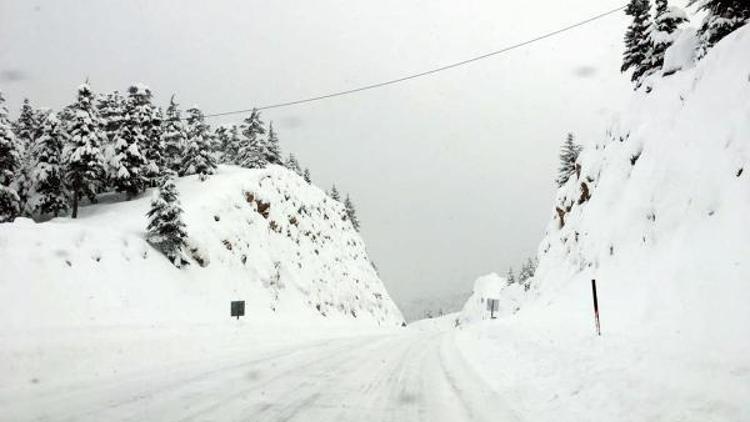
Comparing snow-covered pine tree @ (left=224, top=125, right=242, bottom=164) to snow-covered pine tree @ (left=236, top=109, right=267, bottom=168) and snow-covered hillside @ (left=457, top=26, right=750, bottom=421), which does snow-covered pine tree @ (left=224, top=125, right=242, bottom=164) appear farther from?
snow-covered hillside @ (left=457, top=26, right=750, bottom=421)

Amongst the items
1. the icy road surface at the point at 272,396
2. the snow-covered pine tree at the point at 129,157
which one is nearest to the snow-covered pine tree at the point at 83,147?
the snow-covered pine tree at the point at 129,157

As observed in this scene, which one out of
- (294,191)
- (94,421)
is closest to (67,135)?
(294,191)

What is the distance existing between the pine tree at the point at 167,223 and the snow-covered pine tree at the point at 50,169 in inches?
755

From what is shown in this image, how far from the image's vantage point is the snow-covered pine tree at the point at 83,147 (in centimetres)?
4144

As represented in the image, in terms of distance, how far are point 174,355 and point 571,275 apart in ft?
77.5

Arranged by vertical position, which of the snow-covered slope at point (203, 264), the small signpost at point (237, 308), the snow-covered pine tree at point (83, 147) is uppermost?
the snow-covered pine tree at point (83, 147)

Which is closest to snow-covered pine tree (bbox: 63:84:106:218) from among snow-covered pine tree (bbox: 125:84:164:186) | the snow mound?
snow-covered pine tree (bbox: 125:84:164:186)

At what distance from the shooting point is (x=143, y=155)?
4759cm

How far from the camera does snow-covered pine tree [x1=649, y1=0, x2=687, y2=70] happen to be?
29.8 m

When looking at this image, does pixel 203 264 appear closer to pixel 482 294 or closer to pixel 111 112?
pixel 111 112

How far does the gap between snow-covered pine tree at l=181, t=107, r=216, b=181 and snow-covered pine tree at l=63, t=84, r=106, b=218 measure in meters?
11.4

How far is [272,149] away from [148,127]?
25855mm

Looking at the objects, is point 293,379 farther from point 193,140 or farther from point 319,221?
point 319,221

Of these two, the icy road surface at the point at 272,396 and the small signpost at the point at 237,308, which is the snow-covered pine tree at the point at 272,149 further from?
the icy road surface at the point at 272,396
